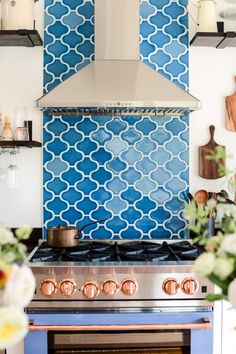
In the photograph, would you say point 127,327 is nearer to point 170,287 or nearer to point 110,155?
point 170,287

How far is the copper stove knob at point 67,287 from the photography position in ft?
7.64

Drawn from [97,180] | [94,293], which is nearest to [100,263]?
[94,293]

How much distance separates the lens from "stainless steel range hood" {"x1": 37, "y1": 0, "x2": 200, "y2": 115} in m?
2.56

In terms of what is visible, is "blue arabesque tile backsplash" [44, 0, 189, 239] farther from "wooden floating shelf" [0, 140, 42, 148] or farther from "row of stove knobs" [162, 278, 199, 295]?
"row of stove knobs" [162, 278, 199, 295]

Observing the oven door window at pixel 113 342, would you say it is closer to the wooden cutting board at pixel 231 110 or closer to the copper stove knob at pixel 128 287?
the copper stove knob at pixel 128 287

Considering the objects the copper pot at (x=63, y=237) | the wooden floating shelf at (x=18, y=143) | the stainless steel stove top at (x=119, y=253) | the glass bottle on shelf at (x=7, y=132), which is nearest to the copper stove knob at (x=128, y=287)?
the stainless steel stove top at (x=119, y=253)

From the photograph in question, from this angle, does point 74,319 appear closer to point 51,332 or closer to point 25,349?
point 51,332

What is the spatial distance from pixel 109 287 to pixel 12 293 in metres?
1.32

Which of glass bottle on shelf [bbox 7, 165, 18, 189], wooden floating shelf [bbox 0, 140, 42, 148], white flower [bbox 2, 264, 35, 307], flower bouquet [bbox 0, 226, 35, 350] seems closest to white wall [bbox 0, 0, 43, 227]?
glass bottle on shelf [bbox 7, 165, 18, 189]

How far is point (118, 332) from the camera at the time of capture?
236 cm

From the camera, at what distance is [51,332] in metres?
2.35

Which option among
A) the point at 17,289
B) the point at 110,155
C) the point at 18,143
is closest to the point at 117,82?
the point at 110,155

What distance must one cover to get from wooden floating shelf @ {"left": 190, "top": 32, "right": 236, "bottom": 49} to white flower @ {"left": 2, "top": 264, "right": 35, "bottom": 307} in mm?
2155

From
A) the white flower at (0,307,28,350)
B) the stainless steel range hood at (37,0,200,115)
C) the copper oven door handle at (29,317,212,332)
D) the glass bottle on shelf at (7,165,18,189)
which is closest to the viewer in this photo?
the white flower at (0,307,28,350)
